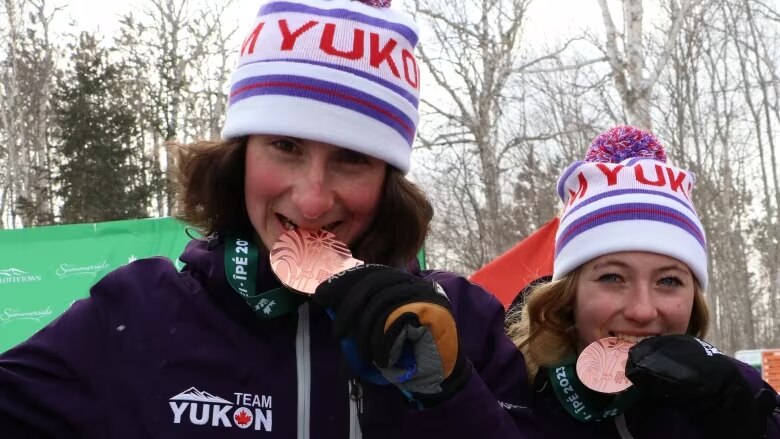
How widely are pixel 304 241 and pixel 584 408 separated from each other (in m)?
1.01

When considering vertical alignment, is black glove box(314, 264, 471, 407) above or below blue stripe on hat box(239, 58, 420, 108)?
below

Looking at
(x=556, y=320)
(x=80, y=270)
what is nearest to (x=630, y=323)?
(x=556, y=320)

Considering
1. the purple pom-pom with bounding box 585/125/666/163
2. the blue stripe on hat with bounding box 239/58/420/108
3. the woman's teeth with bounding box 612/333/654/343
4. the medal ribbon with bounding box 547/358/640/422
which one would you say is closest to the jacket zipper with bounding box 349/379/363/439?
the blue stripe on hat with bounding box 239/58/420/108

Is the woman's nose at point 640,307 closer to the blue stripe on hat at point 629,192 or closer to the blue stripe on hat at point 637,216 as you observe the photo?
the blue stripe on hat at point 637,216

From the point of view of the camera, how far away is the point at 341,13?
186cm

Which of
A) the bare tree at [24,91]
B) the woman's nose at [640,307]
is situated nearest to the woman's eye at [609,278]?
the woman's nose at [640,307]

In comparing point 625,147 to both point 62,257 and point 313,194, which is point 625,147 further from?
point 62,257

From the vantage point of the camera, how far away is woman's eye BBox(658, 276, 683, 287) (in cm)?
239

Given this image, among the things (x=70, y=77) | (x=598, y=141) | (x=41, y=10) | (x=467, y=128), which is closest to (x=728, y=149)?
(x=467, y=128)

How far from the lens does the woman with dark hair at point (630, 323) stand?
196 centimetres

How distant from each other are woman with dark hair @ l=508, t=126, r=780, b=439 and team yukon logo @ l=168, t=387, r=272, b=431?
740 mm

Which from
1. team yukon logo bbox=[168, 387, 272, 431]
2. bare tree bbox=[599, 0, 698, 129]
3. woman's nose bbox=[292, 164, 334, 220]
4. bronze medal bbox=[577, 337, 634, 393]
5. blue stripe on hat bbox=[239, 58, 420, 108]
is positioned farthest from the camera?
bare tree bbox=[599, 0, 698, 129]

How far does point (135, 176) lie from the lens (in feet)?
58.8

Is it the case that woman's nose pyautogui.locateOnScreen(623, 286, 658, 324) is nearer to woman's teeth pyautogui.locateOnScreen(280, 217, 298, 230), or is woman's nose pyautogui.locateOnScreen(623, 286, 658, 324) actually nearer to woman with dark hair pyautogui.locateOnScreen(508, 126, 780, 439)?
woman with dark hair pyautogui.locateOnScreen(508, 126, 780, 439)
